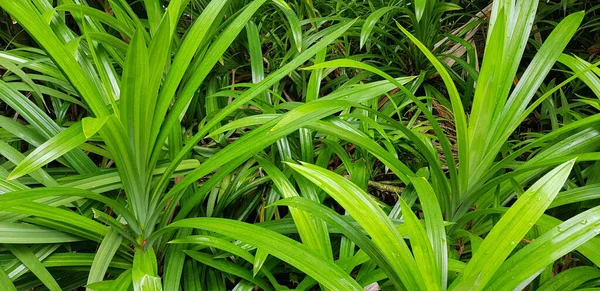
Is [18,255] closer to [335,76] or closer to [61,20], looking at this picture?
[61,20]

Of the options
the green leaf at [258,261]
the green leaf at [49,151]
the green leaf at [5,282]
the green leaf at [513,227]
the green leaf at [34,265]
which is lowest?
the green leaf at [5,282]

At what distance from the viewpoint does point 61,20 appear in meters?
0.96

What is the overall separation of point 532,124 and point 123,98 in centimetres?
148

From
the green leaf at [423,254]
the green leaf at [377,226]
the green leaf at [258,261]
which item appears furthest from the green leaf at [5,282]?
the green leaf at [423,254]

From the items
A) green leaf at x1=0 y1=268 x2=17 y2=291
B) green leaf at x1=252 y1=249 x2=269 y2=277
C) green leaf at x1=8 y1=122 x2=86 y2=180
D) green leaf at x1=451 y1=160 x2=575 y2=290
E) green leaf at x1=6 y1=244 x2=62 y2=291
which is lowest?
green leaf at x1=0 y1=268 x2=17 y2=291

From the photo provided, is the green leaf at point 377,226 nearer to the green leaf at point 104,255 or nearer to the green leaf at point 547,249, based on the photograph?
the green leaf at point 547,249

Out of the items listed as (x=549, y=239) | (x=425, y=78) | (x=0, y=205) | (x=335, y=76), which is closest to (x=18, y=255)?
(x=0, y=205)

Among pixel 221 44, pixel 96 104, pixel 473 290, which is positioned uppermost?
pixel 221 44

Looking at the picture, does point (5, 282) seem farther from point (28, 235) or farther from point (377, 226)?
point (377, 226)

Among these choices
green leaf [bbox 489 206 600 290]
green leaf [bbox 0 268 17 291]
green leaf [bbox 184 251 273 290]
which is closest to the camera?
green leaf [bbox 489 206 600 290]

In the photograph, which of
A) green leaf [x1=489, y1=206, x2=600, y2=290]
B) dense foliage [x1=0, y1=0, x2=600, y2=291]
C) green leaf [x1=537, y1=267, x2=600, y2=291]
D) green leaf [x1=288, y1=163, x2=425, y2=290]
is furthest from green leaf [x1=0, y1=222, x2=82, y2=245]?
green leaf [x1=537, y1=267, x2=600, y2=291]

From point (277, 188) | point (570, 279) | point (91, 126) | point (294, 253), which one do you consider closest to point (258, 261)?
point (294, 253)

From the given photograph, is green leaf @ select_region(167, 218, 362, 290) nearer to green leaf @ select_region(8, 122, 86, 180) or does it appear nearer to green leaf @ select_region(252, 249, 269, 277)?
green leaf @ select_region(252, 249, 269, 277)

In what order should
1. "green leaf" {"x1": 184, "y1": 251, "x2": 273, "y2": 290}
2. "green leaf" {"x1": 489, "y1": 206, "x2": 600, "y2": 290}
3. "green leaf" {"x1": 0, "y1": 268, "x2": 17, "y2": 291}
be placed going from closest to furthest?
1. "green leaf" {"x1": 489, "y1": 206, "x2": 600, "y2": 290}
2. "green leaf" {"x1": 0, "y1": 268, "x2": 17, "y2": 291}
3. "green leaf" {"x1": 184, "y1": 251, "x2": 273, "y2": 290}
